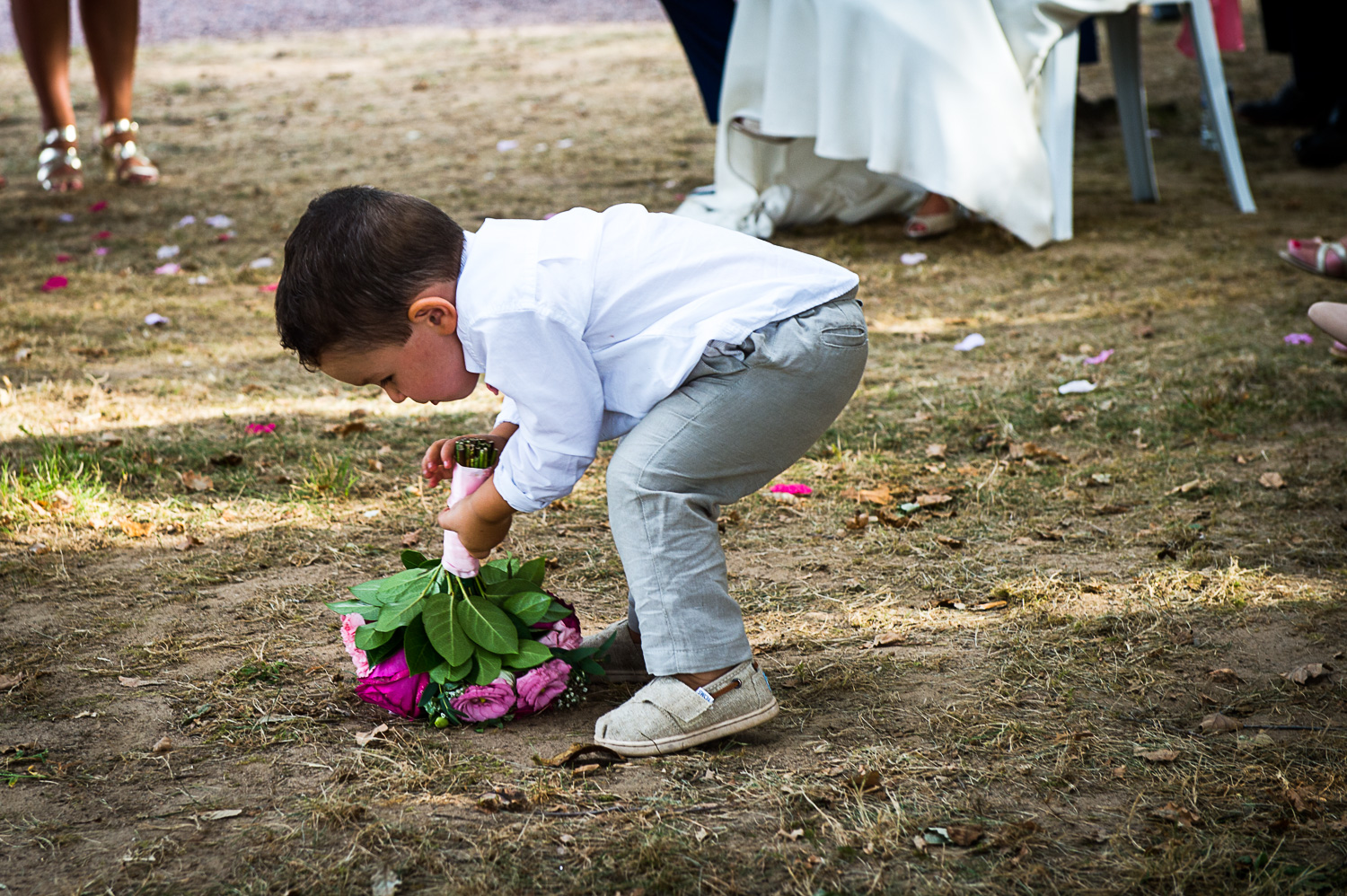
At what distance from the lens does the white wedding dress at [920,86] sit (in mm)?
4520

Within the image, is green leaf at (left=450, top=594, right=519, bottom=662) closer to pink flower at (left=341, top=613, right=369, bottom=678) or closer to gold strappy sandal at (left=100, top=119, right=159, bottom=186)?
pink flower at (left=341, top=613, right=369, bottom=678)

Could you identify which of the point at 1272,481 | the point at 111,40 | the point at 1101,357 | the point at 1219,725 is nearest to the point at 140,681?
the point at 1219,725

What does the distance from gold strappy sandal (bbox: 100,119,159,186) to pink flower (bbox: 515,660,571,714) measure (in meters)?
5.34

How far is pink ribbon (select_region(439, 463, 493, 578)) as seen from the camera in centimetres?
181

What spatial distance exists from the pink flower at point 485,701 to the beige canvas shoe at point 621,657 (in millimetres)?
200

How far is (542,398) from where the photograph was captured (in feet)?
5.38

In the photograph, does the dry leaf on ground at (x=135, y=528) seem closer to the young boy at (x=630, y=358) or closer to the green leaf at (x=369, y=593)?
the green leaf at (x=369, y=593)

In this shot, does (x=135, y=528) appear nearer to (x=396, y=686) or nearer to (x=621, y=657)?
(x=396, y=686)

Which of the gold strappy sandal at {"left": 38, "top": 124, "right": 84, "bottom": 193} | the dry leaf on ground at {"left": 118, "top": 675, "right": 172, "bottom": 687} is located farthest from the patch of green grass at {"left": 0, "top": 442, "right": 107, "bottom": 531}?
the gold strappy sandal at {"left": 38, "top": 124, "right": 84, "bottom": 193}

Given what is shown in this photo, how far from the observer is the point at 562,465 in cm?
168

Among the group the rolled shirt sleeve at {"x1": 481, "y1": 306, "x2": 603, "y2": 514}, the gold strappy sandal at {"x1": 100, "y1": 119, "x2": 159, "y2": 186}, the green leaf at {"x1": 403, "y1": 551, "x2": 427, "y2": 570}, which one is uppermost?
the rolled shirt sleeve at {"x1": 481, "y1": 306, "x2": 603, "y2": 514}

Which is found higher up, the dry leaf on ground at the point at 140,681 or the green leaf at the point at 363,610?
the green leaf at the point at 363,610

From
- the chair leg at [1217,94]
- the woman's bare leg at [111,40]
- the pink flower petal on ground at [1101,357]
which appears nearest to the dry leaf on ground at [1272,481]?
the pink flower petal on ground at [1101,357]

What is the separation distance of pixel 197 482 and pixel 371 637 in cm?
122
